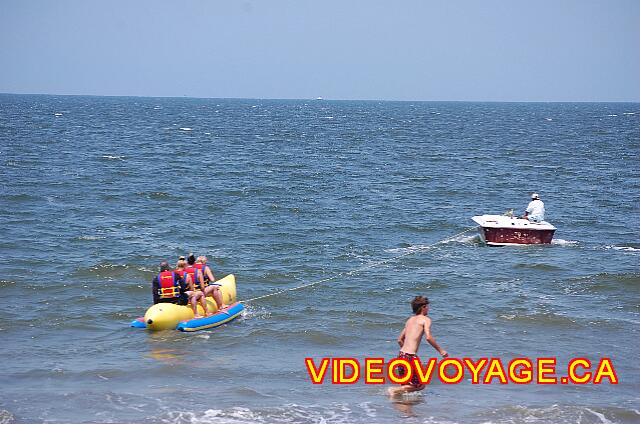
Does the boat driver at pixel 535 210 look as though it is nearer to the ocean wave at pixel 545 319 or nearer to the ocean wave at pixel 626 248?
the ocean wave at pixel 626 248

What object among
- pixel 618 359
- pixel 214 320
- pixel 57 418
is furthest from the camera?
pixel 214 320

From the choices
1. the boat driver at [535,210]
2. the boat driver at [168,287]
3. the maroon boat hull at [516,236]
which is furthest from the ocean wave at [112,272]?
the boat driver at [535,210]

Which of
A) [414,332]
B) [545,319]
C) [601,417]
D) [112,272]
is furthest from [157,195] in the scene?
[601,417]

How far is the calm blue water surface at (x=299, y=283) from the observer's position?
1195 centimetres

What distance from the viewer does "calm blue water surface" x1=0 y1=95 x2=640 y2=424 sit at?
11945mm

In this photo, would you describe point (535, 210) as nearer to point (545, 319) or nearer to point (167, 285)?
point (545, 319)

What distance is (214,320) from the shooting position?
16000mm

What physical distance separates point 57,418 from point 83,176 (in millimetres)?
29571

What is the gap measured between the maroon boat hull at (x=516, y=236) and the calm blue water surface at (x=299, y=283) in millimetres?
654

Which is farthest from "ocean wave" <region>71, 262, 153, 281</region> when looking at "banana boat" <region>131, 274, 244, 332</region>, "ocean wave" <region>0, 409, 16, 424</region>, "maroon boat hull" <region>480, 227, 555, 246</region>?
"maroon boat hull" <region>480, 227, 555, 246</region>

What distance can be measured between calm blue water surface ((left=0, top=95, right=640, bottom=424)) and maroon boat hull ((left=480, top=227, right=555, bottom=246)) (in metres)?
0.65

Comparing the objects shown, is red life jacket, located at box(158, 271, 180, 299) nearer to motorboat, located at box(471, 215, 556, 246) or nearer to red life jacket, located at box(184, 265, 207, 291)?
red life jacket, located at box(184, 265, 207, 291)

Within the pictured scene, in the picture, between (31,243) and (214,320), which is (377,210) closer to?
(31,243)

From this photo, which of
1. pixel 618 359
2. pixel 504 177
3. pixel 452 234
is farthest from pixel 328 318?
pixel 504 177
